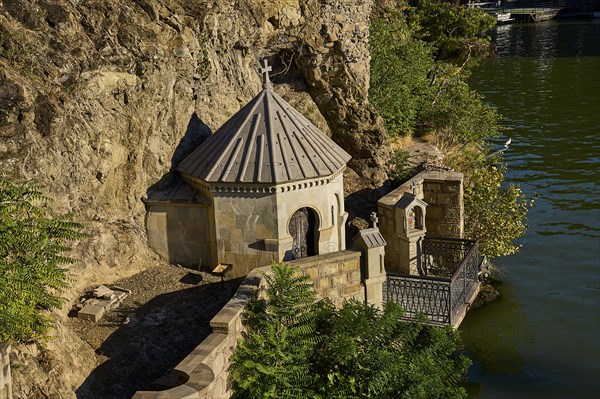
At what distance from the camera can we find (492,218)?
2366 centimetres

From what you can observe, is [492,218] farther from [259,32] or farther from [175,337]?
[175,337]

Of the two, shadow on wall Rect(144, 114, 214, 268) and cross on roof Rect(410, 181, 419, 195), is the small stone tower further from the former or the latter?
cross on roof Rect(410, 181, 419, 195)

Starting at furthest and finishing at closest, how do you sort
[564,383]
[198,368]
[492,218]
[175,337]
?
1. [492,218]
2. [564,383]
3. [175,337]
4. [198,368]

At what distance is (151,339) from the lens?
48.1 ft

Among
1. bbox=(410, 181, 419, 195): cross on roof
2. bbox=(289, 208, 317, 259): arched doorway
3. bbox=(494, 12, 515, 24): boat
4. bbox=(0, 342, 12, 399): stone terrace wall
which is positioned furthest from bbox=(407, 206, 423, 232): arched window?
bbox=(494, 12, 515, 24): boat

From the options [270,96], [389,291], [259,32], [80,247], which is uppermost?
[259,32]

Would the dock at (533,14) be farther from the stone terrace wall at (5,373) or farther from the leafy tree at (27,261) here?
the stone terrace wall at (5,373)

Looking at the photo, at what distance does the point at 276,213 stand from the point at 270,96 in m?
2.89

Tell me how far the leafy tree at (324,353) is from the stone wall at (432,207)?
5.77 meters

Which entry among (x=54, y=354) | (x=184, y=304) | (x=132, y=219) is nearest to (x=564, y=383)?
(x=184, y=304)

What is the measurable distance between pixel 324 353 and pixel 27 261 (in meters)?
5.66

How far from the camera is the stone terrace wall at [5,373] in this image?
1061 centimetres

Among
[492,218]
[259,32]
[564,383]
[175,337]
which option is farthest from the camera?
[492,218]

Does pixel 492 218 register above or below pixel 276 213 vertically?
below
